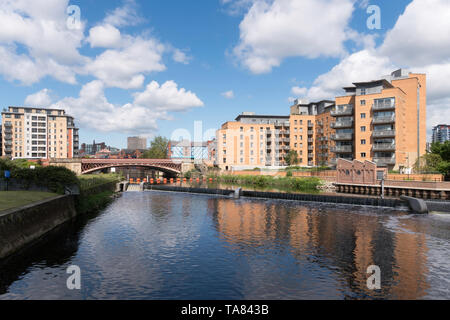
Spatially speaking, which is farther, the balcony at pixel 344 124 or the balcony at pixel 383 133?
the balcony at pixel 344 124

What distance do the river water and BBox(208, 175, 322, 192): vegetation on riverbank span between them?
33.9 metres

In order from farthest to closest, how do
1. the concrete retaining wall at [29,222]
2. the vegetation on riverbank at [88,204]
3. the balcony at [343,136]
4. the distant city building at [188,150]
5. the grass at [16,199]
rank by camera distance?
the distant city building at [188,150]
the balcony at [343,136]
the vegetation on riverbank at [88,204]
the grass at [16,199]
the concrete retaining wall at [29,222]

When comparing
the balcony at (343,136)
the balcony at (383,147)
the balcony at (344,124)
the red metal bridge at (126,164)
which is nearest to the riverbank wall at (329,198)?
the balcony at (383,147)

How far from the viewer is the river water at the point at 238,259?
46.5 feet

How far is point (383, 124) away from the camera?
238 ft

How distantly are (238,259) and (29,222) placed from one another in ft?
48.8

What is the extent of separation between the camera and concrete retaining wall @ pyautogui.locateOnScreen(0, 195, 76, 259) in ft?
59.0

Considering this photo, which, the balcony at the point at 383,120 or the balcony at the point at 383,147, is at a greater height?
the balcony at the point at 383,120

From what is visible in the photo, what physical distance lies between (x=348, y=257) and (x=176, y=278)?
35.0 ft

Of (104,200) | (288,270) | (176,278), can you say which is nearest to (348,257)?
(288,270)

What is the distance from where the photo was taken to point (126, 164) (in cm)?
8756

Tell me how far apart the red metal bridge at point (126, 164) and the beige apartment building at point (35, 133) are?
61.3 m

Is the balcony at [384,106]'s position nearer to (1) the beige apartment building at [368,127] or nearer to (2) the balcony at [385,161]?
(1) the beige apartment building at [368,127]

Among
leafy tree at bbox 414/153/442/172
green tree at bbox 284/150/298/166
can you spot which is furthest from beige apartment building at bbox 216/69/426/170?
leafy tree at bbox 414/153/442/172
